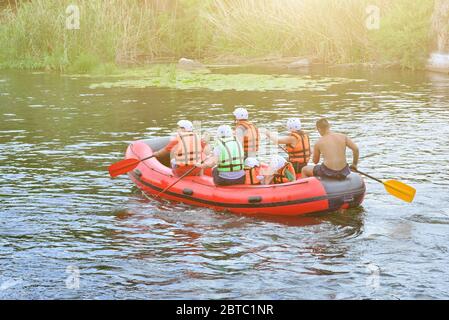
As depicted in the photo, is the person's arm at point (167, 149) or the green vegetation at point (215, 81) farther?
the green vegetation at point (215, 81)

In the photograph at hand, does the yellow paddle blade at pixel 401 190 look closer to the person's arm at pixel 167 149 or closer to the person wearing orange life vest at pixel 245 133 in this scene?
the person wearing orange life vest at pixel 245 133

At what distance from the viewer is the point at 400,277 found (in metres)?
8.63

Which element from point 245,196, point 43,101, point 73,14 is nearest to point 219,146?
point 245,196

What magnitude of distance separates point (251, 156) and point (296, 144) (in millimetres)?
828

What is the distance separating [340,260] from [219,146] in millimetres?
2872

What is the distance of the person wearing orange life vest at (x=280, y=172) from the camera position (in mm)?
11430

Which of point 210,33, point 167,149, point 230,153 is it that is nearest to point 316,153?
point 230,153

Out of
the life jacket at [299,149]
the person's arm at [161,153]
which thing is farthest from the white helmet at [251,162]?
the person's arm at [161,153]

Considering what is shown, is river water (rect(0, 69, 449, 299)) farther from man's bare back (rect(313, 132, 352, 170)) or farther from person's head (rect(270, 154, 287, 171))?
person's head (rect(270, 154, 287, 171))

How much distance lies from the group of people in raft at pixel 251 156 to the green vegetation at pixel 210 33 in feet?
59.4

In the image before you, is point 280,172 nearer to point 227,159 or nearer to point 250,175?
point 250,175

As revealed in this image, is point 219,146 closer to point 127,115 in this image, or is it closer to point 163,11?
point 127,115

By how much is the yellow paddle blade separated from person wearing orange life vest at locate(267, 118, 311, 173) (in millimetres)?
1398

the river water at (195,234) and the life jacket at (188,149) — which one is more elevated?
the life jacket at (188,149)
